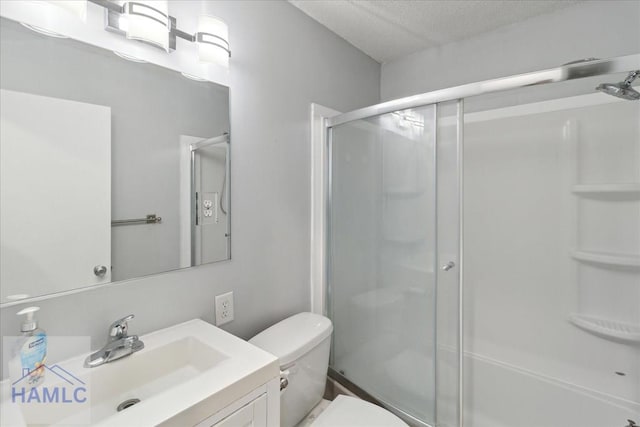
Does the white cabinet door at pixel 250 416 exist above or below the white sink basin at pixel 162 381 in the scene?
below

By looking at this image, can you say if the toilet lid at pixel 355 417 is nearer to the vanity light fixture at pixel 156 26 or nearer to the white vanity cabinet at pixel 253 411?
the white vanity cabinet at pixel 253 411

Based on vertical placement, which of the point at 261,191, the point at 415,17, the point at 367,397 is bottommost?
the point at 367,397

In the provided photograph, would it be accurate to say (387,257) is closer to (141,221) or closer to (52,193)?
(141,221)

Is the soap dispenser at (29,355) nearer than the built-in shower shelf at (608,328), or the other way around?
the soap dispenser at (29,355)

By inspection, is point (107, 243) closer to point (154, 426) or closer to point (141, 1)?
point (154, 426)

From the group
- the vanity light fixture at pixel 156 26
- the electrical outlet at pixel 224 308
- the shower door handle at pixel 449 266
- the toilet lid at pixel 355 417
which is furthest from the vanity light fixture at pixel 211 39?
the toilet lid at pixel 355 417

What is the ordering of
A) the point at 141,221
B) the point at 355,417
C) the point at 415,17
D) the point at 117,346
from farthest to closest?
the point at 415,17 < the point at 355,417 < the point at 141,221 < the point at 117,346

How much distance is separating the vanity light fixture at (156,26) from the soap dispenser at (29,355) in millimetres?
872

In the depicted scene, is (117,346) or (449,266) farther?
(449,266)

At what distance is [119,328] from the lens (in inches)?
37.0

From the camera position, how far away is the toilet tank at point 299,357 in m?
1.22

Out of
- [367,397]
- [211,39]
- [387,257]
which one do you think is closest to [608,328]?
[387,257]

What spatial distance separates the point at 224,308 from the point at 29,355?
62cm

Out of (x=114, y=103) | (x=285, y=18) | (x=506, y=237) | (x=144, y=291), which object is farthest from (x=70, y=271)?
(x=506, y=237)
